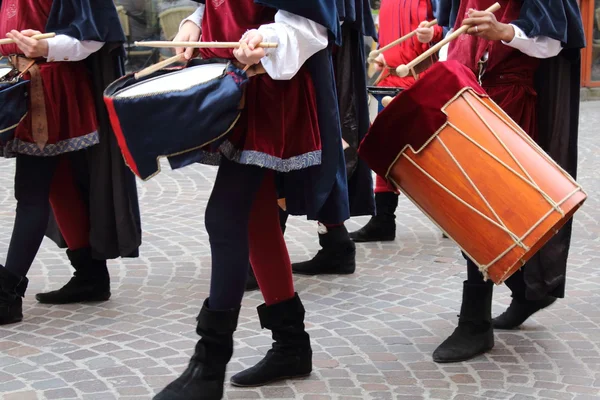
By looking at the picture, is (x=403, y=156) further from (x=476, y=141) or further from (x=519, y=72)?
(x=519, y=72)

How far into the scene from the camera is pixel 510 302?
4.15 meters

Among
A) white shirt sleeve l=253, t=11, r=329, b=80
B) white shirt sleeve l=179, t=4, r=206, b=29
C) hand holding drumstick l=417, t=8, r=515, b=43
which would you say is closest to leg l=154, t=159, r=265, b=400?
white shirt sleeve l=253, t=11, r=329, b=80

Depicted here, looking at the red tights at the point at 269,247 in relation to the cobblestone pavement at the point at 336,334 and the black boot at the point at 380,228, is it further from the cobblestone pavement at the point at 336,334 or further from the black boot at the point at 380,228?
the black boot at the point at 380,228

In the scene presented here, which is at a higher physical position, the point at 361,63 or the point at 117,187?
the point at 361,63

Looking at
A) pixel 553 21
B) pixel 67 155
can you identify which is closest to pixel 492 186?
pixel 553 21

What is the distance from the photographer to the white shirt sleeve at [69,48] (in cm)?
374

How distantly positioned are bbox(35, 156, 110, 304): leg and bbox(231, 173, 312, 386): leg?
117cm

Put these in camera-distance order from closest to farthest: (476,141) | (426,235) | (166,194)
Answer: (476,141) → (426,235) → (166,194)

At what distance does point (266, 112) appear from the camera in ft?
9.62

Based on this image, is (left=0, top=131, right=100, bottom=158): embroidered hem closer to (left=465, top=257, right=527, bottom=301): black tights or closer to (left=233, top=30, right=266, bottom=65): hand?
(left=233, top=30, right=266, bottom=65): hand

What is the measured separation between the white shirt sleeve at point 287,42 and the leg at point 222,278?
32 centimetres

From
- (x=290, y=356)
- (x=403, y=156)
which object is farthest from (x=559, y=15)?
(x=290, y=356)

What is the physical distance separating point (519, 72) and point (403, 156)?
58 centimetres

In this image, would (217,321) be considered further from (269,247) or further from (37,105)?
(37,105)
